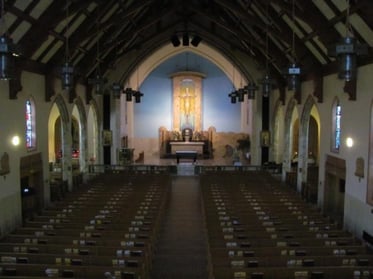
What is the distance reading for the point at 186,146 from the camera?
29.8m

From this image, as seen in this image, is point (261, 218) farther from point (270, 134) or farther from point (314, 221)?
point (270, 134)

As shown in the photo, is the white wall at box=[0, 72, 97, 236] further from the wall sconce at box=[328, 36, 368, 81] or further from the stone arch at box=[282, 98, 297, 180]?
the stone arch at box=[282, 98, 297, 180]

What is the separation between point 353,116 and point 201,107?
19532 mm

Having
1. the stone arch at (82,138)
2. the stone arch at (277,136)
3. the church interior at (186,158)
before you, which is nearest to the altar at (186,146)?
the church interior at (186,158)

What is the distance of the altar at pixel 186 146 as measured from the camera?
2981 centimetres

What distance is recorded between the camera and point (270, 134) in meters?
23.4

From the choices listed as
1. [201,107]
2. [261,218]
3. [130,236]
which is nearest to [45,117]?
[130,236]

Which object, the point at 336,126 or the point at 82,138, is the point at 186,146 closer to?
the point at 82,138

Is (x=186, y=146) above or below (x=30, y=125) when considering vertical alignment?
below

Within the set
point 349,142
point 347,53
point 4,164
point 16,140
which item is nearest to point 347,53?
point 347,53

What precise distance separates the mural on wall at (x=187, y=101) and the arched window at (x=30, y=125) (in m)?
16.9

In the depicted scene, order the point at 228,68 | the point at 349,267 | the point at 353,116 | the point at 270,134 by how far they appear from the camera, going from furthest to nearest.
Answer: the point at 228,68, the point at 270,134, the point at 353,116, the point at 349,267

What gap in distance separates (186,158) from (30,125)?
46.9 feet

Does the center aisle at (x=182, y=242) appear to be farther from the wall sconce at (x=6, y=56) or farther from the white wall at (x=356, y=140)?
the wall sconce at (x=6, y=56)
